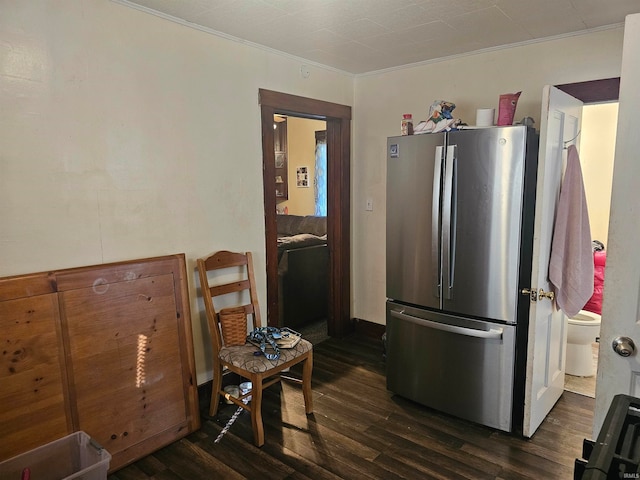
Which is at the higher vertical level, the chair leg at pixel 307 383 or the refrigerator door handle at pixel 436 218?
the refrigerator door handle at pixel 436 218

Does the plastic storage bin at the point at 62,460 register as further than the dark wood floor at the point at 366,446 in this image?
No

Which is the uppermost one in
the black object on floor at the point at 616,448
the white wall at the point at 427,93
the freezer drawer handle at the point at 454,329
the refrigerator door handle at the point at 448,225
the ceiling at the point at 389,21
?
the ceiling at the point at 389,21

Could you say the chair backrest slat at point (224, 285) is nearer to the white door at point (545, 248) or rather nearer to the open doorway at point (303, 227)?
the open doorway at point (303, 227)

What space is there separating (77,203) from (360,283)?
258 cm

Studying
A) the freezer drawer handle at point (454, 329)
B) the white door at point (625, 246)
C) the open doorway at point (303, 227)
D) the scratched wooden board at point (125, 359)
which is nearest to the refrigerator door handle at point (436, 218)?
the freezer drawer handle at point (454, 329)

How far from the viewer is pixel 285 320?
4.09 meters

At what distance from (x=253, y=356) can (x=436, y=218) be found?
1370 millimetres

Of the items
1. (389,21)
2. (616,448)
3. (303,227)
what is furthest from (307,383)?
(303,227)

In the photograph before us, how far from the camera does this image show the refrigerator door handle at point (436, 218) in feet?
8.32

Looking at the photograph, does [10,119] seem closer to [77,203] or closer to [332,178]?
[77,203]

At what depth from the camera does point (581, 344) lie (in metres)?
3.21

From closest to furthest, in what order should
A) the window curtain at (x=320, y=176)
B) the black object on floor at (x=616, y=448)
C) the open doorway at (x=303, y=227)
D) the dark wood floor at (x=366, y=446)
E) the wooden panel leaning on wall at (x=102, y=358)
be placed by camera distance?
the black object on floor at (x=616, y=448) → the wooden panel leaning on wall at (x=102, y=358) → the dark wood floor at (x=366, y=446) → the open doorway at (x=303, y=227) → the window curtain at (x=320, y=176)

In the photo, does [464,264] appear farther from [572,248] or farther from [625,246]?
[625,246]

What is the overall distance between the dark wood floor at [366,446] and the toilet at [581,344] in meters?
0.38
